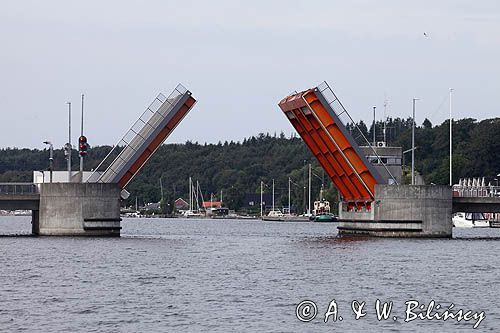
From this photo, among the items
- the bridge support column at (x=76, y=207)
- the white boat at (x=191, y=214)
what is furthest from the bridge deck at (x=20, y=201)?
the white boat at (x=191, y=214)

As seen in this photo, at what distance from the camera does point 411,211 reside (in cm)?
5719

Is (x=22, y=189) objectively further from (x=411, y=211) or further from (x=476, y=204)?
(x=476, y=204)

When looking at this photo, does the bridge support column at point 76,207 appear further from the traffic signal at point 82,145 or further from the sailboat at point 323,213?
the sailboat at point 323,213

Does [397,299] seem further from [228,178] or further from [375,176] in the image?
[228,178]

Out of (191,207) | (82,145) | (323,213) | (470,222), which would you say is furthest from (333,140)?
(191,207)

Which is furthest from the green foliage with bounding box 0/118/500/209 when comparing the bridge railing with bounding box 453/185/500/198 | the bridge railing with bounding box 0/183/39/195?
the bridge railing with bounding box 0/183/39/195

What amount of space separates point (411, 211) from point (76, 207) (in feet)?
48.6

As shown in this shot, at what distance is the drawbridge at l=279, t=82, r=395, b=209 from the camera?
5338 cm

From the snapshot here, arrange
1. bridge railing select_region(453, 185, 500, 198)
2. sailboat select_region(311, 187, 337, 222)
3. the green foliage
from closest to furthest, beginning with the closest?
1. bridge railing select_region(453, 185, 500, 198)
2. sailboat select_region(311, 187, 337, 222)
3. the green foliage

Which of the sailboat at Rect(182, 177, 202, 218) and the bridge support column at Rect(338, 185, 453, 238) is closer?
the bridge support column at Rect(338, 185, 453, 238)

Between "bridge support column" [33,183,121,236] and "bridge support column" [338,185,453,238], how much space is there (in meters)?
11.7

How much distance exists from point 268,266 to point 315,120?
13461mm

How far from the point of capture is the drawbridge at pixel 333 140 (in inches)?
2101

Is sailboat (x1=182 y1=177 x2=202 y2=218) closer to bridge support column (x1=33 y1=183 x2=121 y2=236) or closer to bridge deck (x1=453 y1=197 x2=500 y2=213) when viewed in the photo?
bridge deck (x1=453 y1=197 x2=500 y2=213)
